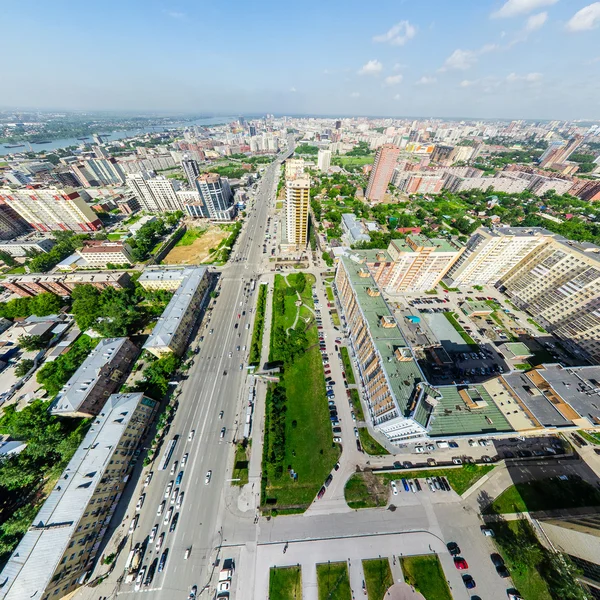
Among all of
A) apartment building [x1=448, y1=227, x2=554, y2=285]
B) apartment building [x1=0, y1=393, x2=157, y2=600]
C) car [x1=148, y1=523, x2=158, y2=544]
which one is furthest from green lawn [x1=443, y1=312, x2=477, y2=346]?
apartment building [x1=0, y1=393, x2=157, y2=600]

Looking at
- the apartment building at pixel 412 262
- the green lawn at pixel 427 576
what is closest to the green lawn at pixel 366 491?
the green lawn at pixel 427 576

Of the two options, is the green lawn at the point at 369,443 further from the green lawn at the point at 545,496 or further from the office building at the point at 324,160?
the office building at the point at 324,160

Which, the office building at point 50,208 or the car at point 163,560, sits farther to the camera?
the office building at point 50,208

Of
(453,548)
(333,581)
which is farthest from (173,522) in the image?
(453,548)

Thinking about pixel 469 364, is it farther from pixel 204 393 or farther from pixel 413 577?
pixel 204 393

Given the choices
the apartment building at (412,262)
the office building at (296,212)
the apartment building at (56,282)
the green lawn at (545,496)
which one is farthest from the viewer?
the office building at (296,212)
